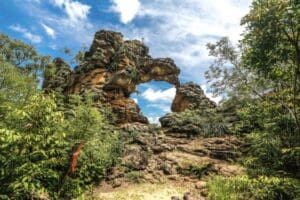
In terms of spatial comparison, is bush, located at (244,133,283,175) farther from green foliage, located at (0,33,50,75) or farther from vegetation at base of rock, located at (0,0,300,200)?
green foliage, located at (0,33,50,75)

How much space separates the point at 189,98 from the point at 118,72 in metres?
9.99

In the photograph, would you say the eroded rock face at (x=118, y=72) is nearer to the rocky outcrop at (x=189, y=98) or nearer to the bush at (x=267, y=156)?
the rocky outcrop at (x=189, y=98)

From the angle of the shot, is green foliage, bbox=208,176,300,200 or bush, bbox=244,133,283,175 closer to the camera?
green foliage, bbox=208,176,300,200

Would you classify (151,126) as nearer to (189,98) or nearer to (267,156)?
(189,98)

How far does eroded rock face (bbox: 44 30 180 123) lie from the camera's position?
25.9m

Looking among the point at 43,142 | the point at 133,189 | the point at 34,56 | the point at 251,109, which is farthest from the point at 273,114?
the point at 34,56

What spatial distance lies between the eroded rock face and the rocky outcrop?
63.2 inches

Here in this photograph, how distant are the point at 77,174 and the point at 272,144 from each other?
869cm

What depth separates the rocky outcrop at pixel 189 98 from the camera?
101 ft

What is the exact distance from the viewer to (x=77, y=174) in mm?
9625

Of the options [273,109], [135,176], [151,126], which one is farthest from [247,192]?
[151,126]

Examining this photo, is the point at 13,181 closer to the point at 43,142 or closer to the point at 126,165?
the point at 43,142

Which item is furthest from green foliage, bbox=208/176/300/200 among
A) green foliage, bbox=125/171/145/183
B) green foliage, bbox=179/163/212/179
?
green foliage, bbox=125/171/145/183

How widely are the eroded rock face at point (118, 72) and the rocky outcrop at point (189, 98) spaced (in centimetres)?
161
